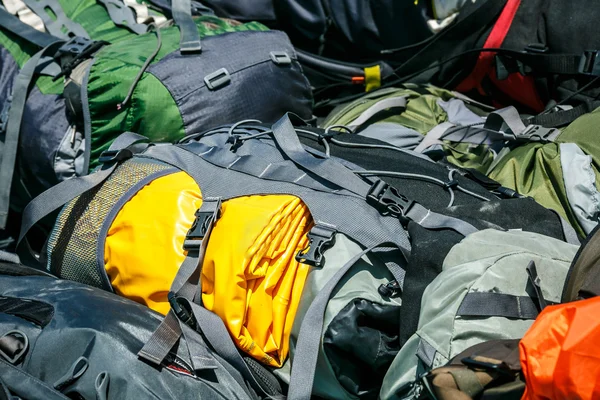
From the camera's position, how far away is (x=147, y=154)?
5.29 ft

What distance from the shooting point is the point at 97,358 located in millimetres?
1238

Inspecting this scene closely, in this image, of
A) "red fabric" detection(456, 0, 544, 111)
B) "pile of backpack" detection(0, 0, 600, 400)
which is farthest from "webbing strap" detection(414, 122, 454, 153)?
"red fabric" detection(456, 0, 544, 111)

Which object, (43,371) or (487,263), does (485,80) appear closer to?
(487,263)

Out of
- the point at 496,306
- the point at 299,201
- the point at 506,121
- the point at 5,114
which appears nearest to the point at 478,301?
the point at 496,306

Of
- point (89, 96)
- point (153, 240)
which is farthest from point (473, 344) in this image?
point (89, 96)

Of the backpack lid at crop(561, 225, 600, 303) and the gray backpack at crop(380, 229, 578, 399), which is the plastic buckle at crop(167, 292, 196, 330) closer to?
the gray backpack at crop(380, 229, 578, 399)

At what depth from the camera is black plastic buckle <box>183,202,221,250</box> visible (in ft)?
4.42

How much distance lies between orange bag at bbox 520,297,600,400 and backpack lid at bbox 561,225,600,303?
93mm

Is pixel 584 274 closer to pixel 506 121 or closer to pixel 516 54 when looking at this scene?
pixel 506 121

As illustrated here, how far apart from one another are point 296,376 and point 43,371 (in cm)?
43

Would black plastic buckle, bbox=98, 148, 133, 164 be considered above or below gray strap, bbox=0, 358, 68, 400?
above

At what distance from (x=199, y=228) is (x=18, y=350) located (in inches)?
14.6

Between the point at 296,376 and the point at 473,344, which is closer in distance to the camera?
the point at 473,344

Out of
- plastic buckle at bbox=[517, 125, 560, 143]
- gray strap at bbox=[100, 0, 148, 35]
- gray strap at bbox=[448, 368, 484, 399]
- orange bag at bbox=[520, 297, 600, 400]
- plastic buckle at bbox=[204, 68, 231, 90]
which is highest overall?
orange bag at bbox=[520, 297, 600, 400]
